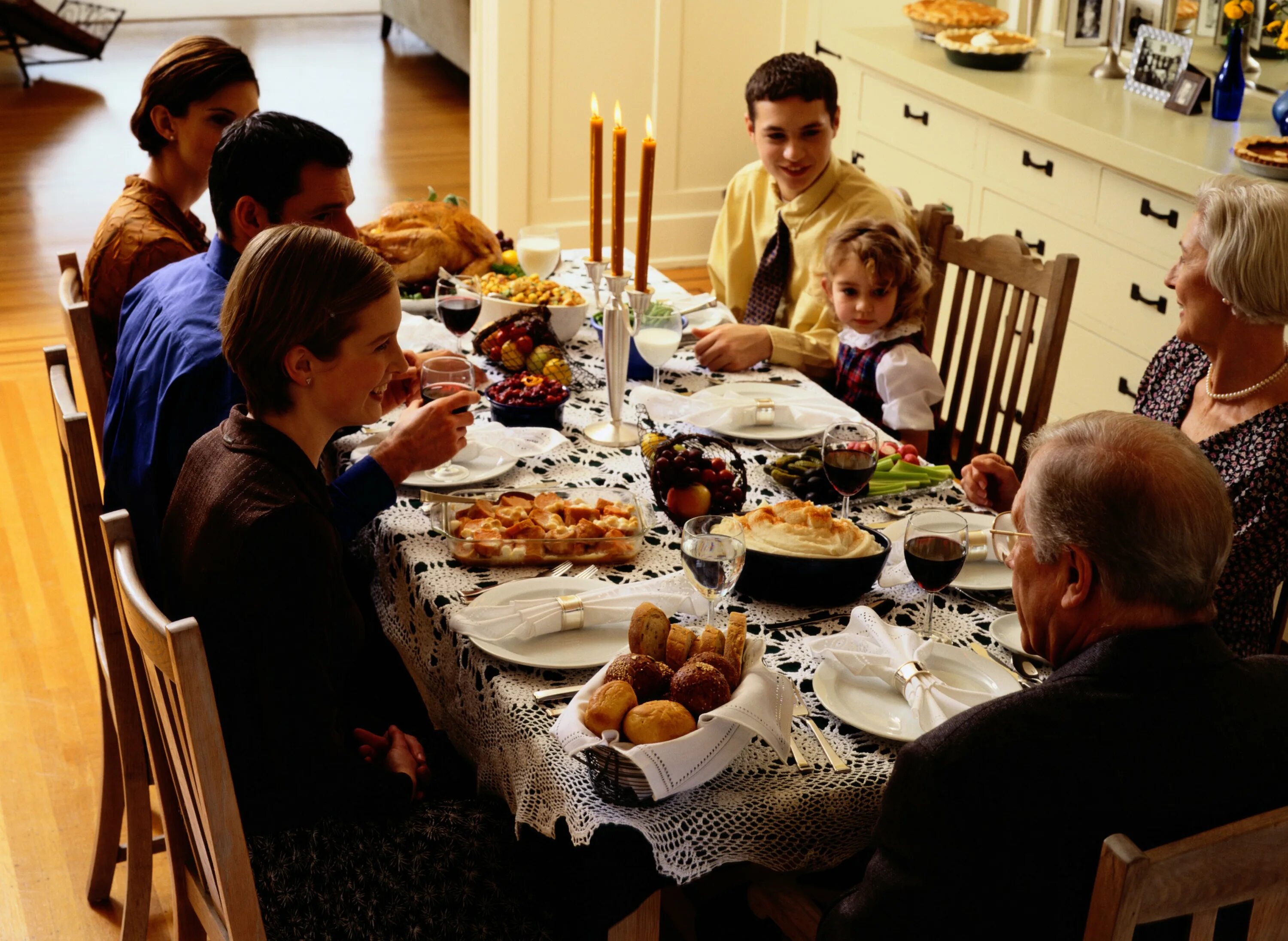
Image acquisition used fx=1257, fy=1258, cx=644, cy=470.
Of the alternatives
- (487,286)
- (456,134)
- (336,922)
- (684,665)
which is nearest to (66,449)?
(336,922)

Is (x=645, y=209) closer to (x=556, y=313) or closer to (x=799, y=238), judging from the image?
(x=556, y=313)

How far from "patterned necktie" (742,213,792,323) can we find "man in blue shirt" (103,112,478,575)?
114cm

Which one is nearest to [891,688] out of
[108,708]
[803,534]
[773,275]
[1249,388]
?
[803,534]

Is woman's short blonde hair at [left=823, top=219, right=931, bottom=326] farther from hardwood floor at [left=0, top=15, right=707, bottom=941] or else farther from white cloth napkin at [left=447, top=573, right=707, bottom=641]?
hardwood floor at [left=0, top=15, right=707, bottom=941]

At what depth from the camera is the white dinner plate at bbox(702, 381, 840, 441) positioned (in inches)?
88.2

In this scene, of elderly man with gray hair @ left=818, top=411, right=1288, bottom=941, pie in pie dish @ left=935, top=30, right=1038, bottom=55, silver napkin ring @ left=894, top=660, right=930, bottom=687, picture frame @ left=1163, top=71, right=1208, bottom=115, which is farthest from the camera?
pie in pie dish @ left=935, top=30, right=1038, bottom=55

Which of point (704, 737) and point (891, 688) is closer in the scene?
point (704, 737)

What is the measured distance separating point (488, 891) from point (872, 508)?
2.84 feet

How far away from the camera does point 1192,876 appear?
3.30 ft

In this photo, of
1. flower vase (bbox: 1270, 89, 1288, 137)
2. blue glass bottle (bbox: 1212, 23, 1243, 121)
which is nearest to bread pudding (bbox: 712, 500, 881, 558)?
flower vase (bbox: 1270, 89, 1288, 137)

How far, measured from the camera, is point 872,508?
2.03 meters

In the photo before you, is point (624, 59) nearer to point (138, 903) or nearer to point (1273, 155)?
point (1273, 155)

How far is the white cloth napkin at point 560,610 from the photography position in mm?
1618

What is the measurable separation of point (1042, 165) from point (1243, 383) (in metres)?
2.02
